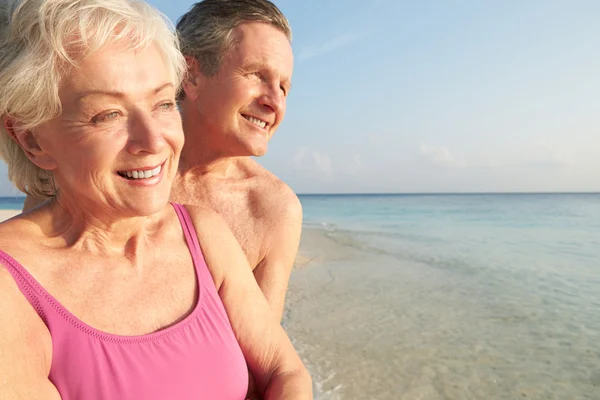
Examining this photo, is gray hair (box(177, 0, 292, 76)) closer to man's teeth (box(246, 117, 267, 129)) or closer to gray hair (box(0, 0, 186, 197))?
man's teeth (box(246, 117, 267, 129))

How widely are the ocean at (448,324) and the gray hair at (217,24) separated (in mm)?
4295

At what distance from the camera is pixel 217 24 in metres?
2.60

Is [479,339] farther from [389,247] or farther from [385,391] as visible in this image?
[389,247]

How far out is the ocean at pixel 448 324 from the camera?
604cm

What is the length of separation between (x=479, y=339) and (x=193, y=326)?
6.74 m

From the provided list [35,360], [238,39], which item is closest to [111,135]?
[35,360]

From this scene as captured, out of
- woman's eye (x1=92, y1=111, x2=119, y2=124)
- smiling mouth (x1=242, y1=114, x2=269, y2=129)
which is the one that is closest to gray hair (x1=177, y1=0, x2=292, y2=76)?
smiling mouth (x1=242, y1=114, x2=269, y2=129)

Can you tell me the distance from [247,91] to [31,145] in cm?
118

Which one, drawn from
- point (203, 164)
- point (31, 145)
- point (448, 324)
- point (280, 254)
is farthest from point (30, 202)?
point (448, 324)

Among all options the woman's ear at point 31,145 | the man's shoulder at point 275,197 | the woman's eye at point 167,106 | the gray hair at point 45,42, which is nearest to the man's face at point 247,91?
the man's shoulder at point 275,197

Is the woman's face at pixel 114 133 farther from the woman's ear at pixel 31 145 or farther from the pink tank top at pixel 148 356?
the pink tank top at pixel 148 356

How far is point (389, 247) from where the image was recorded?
56.9ft

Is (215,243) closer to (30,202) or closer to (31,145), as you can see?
(31,145)

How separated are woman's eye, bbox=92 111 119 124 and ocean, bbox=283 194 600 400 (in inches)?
190
